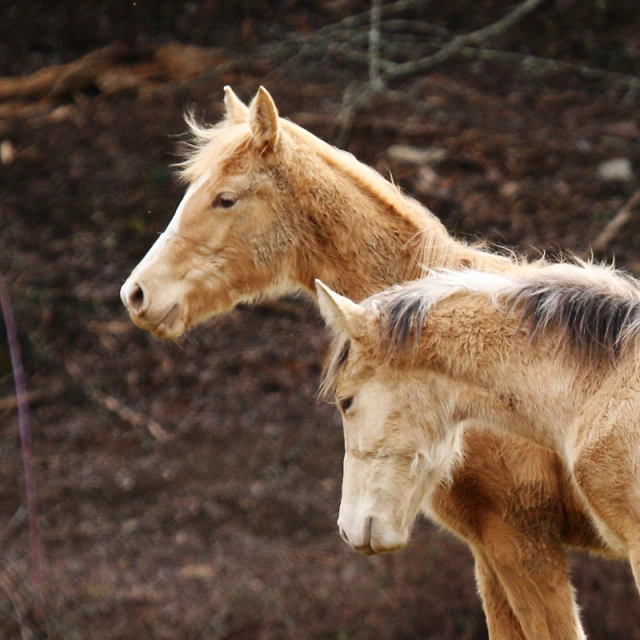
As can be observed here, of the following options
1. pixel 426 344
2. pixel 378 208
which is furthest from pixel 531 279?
pixel 378 208

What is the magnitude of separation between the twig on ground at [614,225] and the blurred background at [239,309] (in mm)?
24

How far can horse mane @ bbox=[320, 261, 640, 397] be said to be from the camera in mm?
3664

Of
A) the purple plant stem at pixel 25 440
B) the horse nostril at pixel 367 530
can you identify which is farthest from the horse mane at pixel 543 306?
the purple plant stem at pixel 25 440

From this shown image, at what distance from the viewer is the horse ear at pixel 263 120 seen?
454 cm

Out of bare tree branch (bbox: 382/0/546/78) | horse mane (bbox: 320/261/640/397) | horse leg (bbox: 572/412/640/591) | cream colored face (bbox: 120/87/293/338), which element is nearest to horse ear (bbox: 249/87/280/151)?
cream colored face (bbox: 120/87/293/338)

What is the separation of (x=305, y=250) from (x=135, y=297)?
2.57 feet

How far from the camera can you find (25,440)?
908 centimetres

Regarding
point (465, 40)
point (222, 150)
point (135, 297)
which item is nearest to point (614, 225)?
point (465, 40)

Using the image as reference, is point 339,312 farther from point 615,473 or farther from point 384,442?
point 615,473

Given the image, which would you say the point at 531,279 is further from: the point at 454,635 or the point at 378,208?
the point at 454,635

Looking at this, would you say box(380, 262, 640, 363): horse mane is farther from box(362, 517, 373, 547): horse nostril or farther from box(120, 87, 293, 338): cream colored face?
box(120, 87, 293, 338): cream colored face

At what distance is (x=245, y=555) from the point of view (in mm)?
8344

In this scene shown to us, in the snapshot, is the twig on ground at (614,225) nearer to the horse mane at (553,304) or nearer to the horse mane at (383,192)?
the horse mane at (383,192)

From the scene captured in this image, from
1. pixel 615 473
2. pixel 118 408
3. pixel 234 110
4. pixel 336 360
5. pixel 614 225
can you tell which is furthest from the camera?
pixel 614 225
